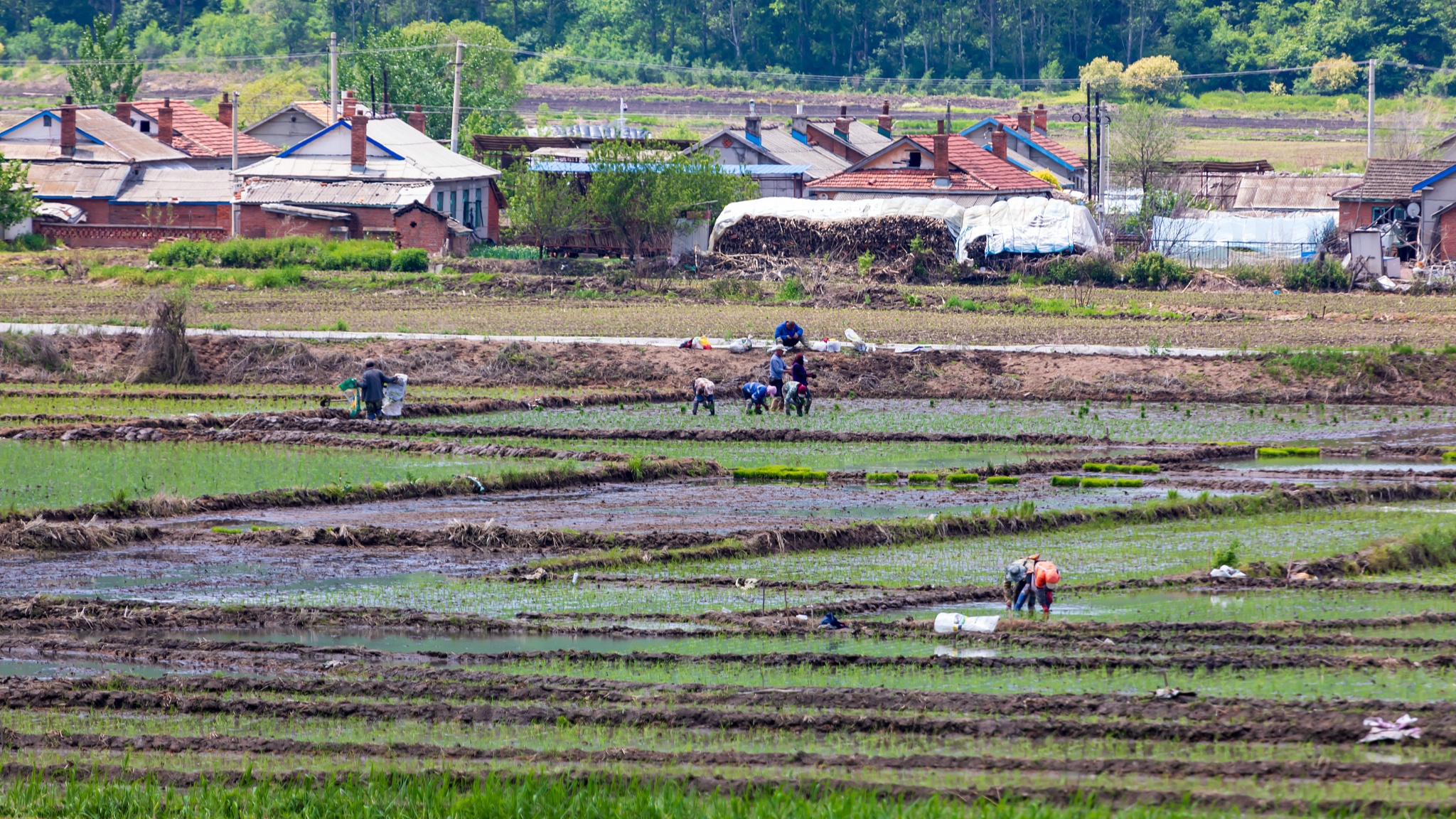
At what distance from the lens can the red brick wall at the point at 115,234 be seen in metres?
59.5

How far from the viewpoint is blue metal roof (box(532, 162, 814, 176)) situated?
58.5m

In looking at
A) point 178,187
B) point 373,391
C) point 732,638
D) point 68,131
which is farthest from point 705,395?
point 68,131

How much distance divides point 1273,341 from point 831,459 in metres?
14.8

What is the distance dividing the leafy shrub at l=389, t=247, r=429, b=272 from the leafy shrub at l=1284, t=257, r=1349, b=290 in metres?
26.7

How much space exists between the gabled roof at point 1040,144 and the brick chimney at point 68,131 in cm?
3744

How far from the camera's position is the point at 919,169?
58.4 metres

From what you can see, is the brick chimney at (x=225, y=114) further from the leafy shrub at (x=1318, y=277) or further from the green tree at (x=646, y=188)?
the leafy shrub at (x=1318, y=277)

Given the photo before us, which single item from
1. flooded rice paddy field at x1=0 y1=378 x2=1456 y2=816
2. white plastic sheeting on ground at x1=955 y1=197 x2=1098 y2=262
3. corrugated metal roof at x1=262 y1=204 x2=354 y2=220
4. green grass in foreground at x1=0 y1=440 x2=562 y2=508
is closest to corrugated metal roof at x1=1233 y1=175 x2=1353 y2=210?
white plastic sheeting on ground at x1=955 y1=197 x2=1098 y2=262

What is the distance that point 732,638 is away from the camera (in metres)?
14.1

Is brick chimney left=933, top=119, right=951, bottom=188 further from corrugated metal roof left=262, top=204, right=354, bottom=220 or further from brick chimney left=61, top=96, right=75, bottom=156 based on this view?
brick chimney left=61, top=96, right=75, bottom=156

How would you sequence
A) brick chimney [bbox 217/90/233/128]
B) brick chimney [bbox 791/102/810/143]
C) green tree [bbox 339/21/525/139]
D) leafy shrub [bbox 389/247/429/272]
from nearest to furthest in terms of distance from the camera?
leafy shrub [bbox 389/247/429/272] < brick chimney [bbox 791/102/810/143] < brick chimney [bbox 217/90/233/128] < green tree [bbox 339/21/525/139]

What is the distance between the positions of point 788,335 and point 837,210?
75.4 feet

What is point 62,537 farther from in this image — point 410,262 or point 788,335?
point 410,262

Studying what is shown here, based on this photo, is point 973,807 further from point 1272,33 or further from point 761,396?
point 1272,33
